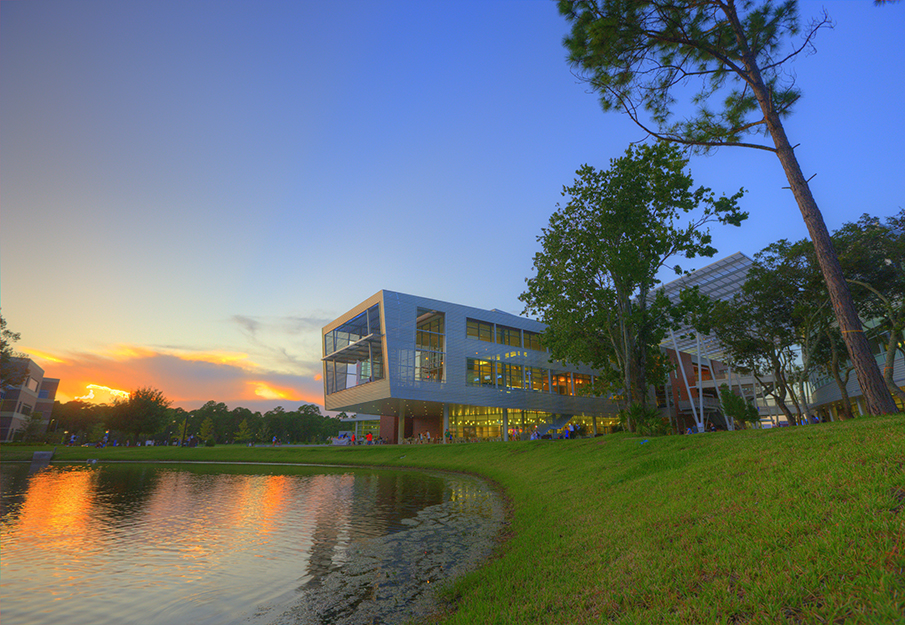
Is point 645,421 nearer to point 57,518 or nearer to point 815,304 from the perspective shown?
point 815,304

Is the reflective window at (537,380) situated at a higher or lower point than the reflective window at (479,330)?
lower

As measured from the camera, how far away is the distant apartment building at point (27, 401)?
246ft

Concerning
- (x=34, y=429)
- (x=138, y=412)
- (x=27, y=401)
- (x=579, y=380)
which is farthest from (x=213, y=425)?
(x=579, y=380)

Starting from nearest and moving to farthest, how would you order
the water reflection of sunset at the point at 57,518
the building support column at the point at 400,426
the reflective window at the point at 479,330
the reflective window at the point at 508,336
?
the water reflection of sunset at the point at 57,518 < the reflective window at the point at 479,330 < the building support column at the point at 400,426 < the reflective window at the point at 508,336

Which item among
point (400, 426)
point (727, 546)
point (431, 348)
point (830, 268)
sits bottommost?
point (727, 546)

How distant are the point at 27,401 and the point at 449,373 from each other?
3566 inches

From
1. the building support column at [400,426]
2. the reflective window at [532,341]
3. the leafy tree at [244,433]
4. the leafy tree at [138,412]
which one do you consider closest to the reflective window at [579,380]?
the reflective window at [532,341]

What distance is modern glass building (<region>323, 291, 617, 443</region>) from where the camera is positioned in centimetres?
4341

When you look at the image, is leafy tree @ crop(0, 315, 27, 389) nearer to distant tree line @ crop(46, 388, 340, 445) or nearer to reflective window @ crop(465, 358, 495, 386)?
distant tree line @ crop(46, 388, 340, 445)

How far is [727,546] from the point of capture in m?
4.87

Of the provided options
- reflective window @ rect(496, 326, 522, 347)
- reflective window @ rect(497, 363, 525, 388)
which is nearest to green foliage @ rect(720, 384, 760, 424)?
reflective window @ rect(497, 363, 525, 388)

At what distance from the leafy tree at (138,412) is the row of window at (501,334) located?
4092 cm

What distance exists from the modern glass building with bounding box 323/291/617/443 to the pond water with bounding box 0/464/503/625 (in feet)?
89.9

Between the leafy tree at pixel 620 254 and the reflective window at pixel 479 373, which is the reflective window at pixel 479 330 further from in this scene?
the leafy tree at pixel 620 254
